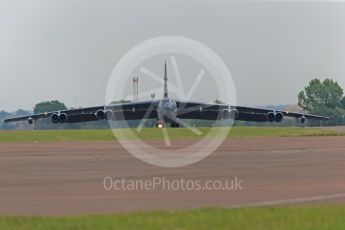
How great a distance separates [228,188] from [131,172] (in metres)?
5.13

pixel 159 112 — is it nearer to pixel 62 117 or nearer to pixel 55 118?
pixel 62 117

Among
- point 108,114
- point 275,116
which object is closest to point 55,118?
point 108,114

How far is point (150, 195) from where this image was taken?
1495cm

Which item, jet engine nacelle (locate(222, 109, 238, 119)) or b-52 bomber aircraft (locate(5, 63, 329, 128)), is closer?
jet engine nacelle (locate(222, 109, 238, 119))

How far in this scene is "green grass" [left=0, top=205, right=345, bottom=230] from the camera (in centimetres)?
1048

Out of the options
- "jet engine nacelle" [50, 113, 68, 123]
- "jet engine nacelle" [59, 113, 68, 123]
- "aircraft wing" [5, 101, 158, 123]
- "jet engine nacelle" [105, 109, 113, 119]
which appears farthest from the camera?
"aircraft wing" [5, 101, 158, 123]

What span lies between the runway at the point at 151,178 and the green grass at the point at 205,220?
1.03 meters

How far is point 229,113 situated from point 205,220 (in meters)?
74.1

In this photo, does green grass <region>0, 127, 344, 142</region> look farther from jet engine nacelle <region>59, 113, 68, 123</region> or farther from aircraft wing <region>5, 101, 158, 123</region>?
jet engine nacelle <region>59, 113, 68, 123</region>

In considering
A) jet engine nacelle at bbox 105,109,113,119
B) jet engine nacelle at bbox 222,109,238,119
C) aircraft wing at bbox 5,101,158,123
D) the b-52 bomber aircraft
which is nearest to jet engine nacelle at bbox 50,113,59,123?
the b-52 bomber aircraft

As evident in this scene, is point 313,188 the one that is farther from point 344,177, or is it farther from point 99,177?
point 99,177

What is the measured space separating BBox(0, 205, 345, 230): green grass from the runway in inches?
40.5

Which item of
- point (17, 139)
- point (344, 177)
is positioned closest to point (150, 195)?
point (344, 177)

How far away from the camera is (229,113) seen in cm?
8481
